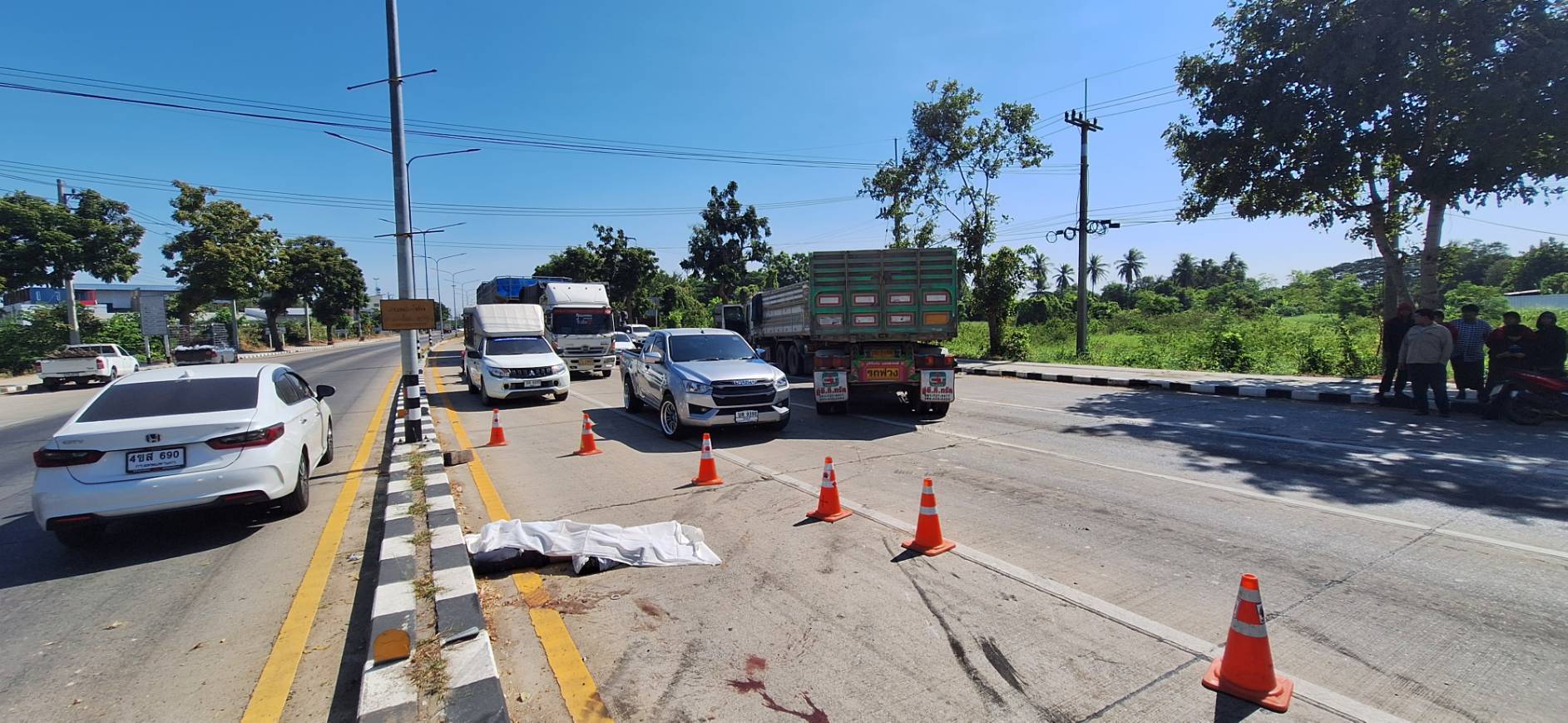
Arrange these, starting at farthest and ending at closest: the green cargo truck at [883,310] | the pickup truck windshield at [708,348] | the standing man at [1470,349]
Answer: the green cargo truck at [883,310] < the pickup truck windshield at [708,348] < the standing man at [1470,349]

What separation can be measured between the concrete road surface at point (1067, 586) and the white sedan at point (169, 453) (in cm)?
166

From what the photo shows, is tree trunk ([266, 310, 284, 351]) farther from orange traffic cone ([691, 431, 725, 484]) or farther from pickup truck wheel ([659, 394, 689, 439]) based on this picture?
orange traffic cone ([691, 431, 725, 484])

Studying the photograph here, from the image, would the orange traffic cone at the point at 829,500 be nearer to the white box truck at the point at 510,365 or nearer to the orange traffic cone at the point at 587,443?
the orange traffic cone at the point at 587,443

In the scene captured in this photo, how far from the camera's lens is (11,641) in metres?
3.76

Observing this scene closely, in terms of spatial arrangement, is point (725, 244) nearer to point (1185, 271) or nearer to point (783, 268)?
point (783, 268)

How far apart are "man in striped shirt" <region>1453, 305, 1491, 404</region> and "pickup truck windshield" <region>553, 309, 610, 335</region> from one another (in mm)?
19964

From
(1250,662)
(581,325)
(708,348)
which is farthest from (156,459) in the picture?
(581,325)

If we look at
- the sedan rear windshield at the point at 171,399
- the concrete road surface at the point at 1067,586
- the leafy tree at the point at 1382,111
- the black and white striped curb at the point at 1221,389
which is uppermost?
the leafy tree at the point at 1382,111

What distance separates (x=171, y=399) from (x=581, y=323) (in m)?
16.4

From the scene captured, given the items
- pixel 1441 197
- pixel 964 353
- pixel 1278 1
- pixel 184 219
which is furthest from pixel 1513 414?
pixel 184 219

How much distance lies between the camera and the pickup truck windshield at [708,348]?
10.6 metres

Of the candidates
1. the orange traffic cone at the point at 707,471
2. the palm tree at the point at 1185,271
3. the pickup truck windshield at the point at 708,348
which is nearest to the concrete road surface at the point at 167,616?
the orange traffic cone at the point at 707,471

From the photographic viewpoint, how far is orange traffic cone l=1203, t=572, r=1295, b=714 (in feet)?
9.48

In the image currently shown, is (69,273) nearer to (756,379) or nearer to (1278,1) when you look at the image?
(756,379)
